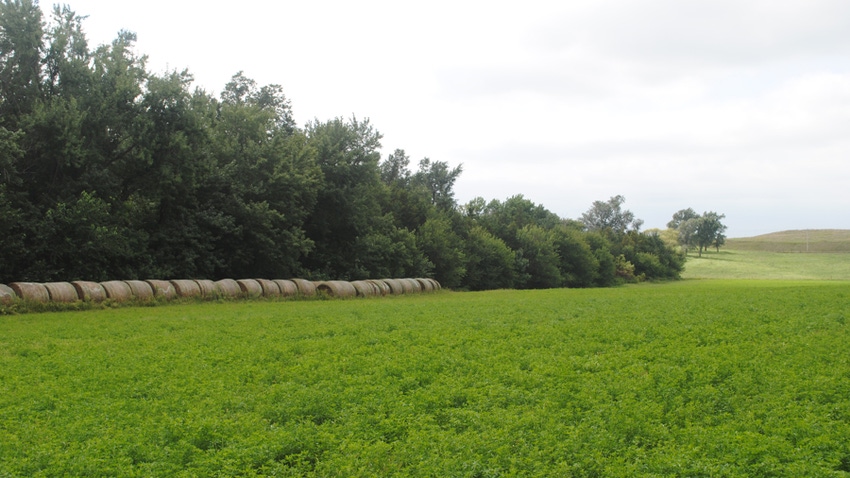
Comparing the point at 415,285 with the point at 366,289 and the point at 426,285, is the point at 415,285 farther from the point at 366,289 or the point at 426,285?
the point at 366,289

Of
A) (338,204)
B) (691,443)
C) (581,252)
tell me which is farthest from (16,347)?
(581,252)

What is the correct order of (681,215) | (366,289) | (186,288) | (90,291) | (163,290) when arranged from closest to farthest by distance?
1. (90,291)
2. (163,290)
3. (186,288)
4. (366,289)
5. (681,215)

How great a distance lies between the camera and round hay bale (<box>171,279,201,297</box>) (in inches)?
Result: 1025

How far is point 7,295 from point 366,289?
686 inches

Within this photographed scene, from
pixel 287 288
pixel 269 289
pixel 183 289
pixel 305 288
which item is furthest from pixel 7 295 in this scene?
pixel 305 288

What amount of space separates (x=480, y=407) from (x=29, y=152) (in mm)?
28689

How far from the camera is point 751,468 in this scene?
6918 mm

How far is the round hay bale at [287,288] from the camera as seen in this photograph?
30.4 meters

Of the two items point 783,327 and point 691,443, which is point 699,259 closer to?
point 783,327

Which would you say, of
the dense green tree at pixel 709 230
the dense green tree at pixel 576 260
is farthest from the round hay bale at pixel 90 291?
the dense green tree at pixel 709 230

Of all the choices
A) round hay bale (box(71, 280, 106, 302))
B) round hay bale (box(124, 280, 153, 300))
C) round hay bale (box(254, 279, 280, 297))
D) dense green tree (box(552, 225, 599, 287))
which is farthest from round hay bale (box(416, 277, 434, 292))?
dense green tree (box(552, 225, 599, 287))

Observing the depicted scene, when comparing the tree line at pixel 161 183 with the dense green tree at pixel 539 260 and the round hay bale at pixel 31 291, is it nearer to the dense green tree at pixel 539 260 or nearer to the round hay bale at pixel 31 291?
the round hay bale at pixel 31 291

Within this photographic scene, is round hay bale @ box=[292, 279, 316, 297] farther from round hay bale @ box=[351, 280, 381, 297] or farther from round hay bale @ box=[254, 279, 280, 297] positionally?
round hay bale @ box=[351, 280, 381, 297]

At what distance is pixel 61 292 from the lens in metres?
21.9
